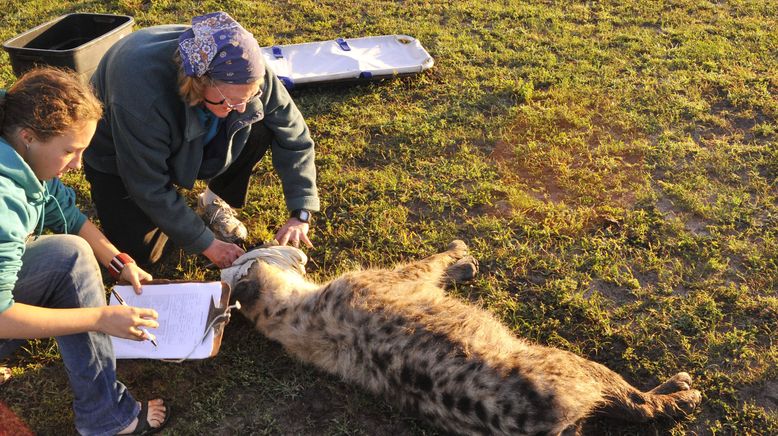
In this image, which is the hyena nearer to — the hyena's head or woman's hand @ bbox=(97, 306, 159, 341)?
the hyena's head

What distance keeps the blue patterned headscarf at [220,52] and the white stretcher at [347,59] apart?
2600mm

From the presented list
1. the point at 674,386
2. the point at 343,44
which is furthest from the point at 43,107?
the point at 343,44

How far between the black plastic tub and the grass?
2.93ft

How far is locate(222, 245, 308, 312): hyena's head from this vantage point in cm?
350

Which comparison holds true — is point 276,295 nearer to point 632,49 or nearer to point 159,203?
point 159,203

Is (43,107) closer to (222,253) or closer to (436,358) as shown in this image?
(222,253)

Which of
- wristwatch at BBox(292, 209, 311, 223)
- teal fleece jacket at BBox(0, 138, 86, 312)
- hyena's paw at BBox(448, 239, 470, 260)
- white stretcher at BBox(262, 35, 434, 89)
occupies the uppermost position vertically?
teal fleece jacket at BBox(0, 138, 86, 312)

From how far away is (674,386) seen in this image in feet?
10.6

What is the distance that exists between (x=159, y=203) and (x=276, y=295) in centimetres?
83

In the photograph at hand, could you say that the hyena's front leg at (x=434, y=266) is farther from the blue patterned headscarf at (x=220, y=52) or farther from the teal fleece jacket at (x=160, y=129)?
the blue patterned headscarf at (x=220, y=52)

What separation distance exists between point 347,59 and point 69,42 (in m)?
2.45

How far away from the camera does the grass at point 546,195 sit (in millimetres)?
3367

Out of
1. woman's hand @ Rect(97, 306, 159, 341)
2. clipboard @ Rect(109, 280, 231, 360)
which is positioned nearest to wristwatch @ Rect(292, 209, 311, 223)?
clipboard @ Rect(109, 280, 231, 360)

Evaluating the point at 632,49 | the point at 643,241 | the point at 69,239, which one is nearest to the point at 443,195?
the point at 643,241
